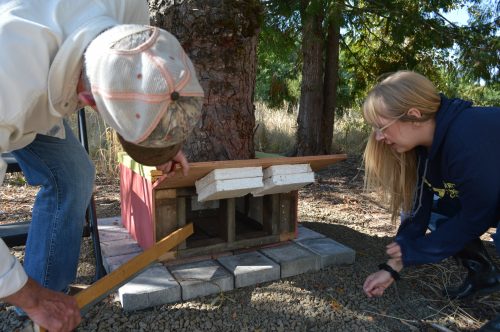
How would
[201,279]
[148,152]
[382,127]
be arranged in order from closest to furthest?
[148,152] < [382,127] < [201,279]

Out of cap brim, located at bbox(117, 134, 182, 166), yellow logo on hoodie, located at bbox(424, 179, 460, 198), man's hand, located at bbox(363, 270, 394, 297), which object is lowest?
man's hand, located at bbox(363, 270, 394, 297)

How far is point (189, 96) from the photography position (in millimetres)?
1085

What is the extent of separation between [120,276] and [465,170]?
1429mm

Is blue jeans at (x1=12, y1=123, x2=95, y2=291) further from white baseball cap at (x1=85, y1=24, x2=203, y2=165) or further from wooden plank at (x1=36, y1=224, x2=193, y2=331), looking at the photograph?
white baseball cap at (x1=85, y1=24, x2=203, y2=165)

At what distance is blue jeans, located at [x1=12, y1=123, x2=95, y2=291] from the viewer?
1.63 meters

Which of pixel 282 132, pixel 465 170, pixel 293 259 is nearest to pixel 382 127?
pixel 465 170

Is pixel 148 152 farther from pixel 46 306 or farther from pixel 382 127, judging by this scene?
pixel 382 127

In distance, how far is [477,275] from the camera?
206 centimetres

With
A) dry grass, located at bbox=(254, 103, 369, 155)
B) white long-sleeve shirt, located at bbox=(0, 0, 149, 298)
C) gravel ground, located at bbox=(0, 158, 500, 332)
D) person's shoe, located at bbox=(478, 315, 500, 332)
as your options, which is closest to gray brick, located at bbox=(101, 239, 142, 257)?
gravel ground, located at bbox=(0, 158, 500, 332)

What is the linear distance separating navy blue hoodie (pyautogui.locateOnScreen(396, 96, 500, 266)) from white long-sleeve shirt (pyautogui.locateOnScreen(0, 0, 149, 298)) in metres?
1.32

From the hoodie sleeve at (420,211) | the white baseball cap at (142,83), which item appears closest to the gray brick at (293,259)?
the hoodie sleeve at (420,211)

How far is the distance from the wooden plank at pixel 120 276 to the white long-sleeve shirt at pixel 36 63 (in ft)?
1.45

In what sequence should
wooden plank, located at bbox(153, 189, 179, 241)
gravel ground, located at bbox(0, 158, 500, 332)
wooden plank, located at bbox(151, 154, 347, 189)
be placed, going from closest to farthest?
gravel ground, located at bbox(0, 158, 500, 332)
wooden plank, located at bbox(151, 154, 347, 189)
wooden plank, located at bbox(153, 189, 179, 241)

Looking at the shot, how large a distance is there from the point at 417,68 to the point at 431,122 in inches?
188
